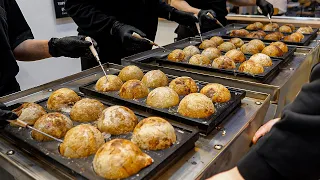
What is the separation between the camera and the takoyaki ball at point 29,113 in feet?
4.21

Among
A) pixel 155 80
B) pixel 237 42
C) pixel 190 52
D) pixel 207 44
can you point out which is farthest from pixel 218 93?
pixel 237 42

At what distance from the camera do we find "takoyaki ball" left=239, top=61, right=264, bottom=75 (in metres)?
1.82

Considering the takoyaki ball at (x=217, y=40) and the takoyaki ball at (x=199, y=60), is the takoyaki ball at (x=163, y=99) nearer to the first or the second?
the takoyaki ball at (x=199, y=60)

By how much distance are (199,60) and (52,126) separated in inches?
45.6

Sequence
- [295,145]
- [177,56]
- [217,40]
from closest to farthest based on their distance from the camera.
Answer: [295,145], [177,56], [217,40]

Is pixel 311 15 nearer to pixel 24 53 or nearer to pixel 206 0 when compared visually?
pixel 206 0

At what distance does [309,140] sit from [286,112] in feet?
0.30

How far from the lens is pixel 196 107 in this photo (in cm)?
132

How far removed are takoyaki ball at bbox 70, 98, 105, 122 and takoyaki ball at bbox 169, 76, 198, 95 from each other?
42cm

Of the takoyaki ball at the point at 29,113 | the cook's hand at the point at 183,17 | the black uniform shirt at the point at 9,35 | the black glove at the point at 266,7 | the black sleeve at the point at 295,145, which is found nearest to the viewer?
the black sleeve at the point at 295,145

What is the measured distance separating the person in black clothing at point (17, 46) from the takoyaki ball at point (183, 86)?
23.0 inches

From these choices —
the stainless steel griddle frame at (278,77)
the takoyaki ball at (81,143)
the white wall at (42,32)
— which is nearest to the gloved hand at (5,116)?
the takoyaki ball at (81,143)

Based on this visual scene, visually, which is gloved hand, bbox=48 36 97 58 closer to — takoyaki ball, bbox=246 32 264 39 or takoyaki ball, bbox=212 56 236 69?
takoyaki ball, bbox=212 56 236 69

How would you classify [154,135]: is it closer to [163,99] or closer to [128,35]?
[163,99]
